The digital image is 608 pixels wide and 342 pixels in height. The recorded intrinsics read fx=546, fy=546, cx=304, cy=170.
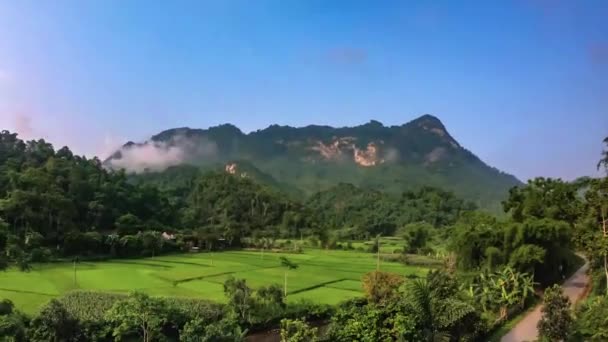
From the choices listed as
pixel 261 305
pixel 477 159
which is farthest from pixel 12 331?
pixel 477 159

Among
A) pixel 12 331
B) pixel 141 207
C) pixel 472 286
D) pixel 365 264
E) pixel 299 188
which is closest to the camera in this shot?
pixel 12 331

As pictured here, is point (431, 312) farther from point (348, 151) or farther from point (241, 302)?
point (348, 151)

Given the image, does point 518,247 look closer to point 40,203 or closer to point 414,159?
point 40,203

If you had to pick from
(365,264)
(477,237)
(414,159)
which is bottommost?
(365,264)

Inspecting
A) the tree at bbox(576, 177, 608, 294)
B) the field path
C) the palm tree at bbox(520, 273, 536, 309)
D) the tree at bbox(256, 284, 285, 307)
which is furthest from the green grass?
the tree at bbox(576, 177, 608, 294)

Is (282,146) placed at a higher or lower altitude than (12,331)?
higher

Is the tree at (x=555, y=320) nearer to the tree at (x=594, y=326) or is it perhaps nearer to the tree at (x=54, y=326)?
the tree at (x=594, y=326)
